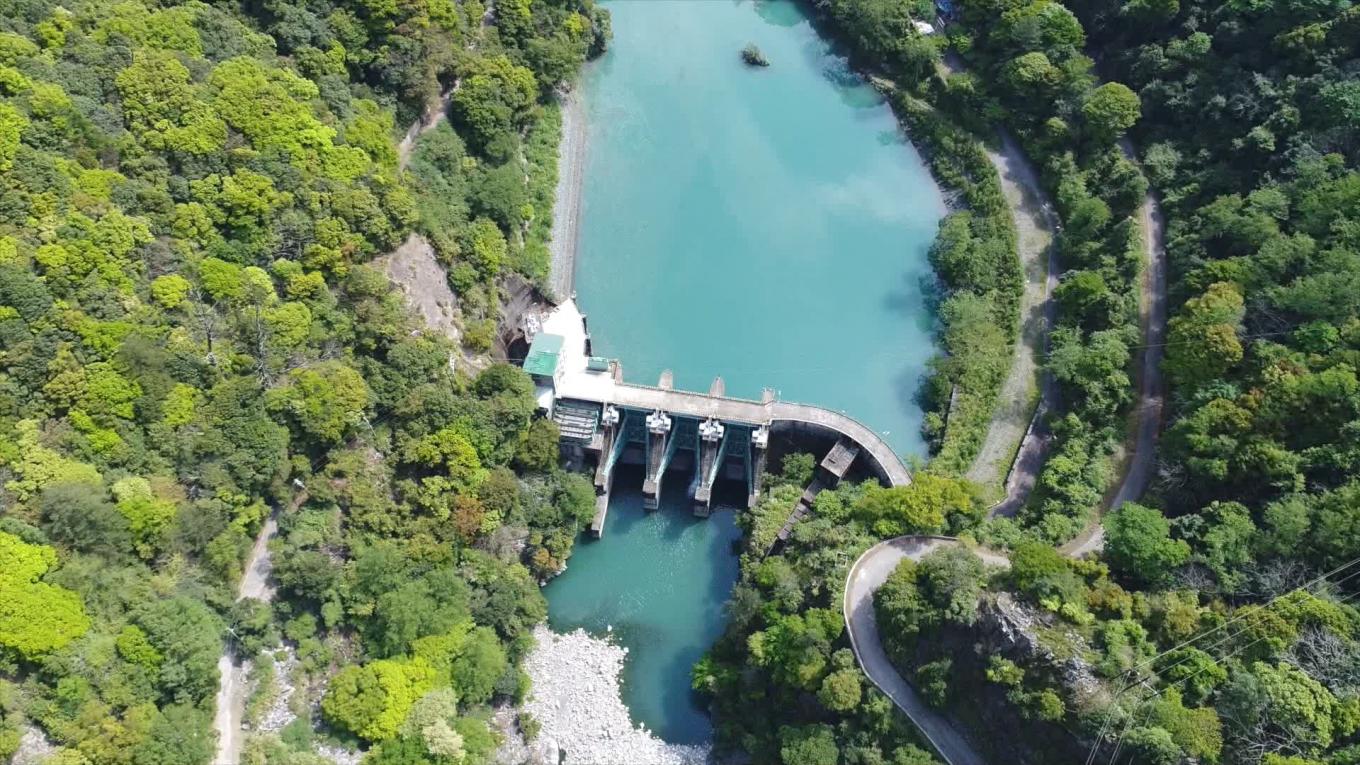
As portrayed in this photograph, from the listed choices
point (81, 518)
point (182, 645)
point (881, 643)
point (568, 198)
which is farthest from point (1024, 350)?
point (81, 518)

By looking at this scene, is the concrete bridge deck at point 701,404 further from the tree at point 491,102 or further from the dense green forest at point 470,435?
the tree at point 491,102

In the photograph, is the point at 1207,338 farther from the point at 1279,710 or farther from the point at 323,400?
the point at 323,400

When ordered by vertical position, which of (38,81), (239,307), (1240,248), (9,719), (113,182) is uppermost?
(1240,248)

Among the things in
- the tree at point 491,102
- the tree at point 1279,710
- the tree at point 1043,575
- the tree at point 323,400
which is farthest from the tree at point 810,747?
the tree at point 491,102

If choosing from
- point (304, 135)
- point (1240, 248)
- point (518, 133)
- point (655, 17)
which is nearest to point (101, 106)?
point (304, 135)

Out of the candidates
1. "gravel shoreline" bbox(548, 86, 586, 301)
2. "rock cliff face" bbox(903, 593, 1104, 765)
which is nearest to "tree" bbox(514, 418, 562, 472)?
"gravel shoreline" bbox(548, 86, 586, 301)

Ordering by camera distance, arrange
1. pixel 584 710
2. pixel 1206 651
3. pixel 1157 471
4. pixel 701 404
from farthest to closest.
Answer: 1. pixel 701 404
2. pixel 584 710
3. pixel 1157 471
4. pixel 1206 651

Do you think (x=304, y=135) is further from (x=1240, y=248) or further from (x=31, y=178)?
(x=1240, y=248)
